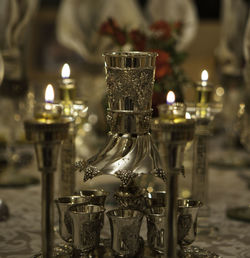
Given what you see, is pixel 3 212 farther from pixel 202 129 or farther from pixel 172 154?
pixel 172 154

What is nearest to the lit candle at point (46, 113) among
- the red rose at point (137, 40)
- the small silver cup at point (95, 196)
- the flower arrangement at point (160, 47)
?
the small silver cup at point (95, 196)

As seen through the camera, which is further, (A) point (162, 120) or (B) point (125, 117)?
(B) point (125, 117)

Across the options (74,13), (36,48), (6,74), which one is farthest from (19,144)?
(36,48)

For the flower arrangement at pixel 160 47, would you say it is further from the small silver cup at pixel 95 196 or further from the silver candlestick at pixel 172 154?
the silver candlestick at pixel 172 154

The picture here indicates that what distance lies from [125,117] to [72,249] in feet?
0.84

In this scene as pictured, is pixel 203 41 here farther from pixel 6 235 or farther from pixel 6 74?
pixel 6 235

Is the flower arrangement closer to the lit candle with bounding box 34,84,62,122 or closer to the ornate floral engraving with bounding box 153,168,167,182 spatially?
the ornate floral engraving with bounding box 153,168,167,182

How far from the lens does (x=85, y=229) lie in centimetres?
117

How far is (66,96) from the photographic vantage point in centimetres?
146

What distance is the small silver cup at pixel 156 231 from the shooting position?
3.86ft

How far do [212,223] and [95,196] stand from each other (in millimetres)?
428

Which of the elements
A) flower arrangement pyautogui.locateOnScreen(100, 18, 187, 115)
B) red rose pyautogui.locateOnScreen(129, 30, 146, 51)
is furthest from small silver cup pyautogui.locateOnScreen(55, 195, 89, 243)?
red rose pyautogui.locateOnScreen(129, 30, 146, 51)

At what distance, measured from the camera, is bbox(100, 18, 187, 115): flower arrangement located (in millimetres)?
1695

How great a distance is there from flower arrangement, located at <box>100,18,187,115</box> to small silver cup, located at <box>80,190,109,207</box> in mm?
406
